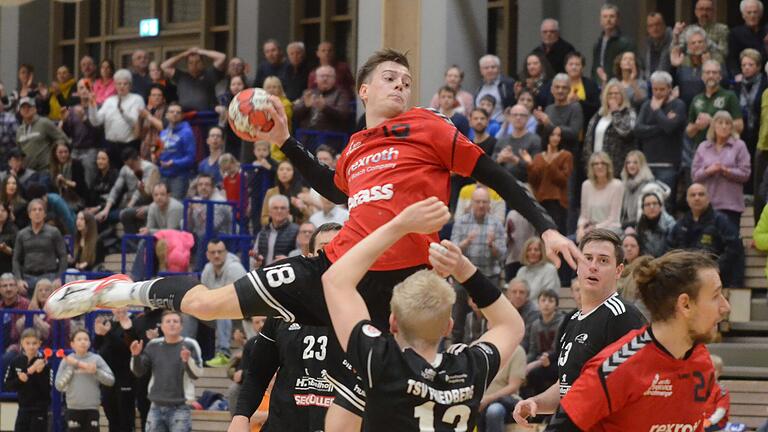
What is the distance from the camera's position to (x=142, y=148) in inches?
747

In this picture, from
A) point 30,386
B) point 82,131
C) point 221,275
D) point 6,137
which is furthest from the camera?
point 6,137

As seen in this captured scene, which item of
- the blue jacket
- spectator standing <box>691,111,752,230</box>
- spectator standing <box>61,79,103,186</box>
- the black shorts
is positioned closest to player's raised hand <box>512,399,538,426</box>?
the black shorts

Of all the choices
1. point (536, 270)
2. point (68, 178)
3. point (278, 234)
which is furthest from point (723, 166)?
point (68, 178)

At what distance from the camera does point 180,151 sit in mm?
17906

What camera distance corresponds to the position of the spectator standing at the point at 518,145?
13812mm

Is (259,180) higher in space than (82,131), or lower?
lower

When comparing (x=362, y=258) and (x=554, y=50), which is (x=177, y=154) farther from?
(x=362, y=258)

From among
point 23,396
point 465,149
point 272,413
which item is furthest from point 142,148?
point 465,149

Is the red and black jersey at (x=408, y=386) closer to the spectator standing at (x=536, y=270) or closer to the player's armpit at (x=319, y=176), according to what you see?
the player's armpit at (x=319, y=176)

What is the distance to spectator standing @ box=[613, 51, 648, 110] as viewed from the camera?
13.9 metres

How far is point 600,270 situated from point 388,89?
136 centimetres

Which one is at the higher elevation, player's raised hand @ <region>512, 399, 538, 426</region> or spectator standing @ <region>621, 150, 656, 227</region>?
spectator standing @ <region>621, 150, 656, 227</region>

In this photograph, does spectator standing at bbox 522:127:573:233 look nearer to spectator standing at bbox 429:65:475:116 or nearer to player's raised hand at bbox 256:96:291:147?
spectator standing at bbox 429:65:475:116

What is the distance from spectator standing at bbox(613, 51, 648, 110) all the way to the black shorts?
844cm
